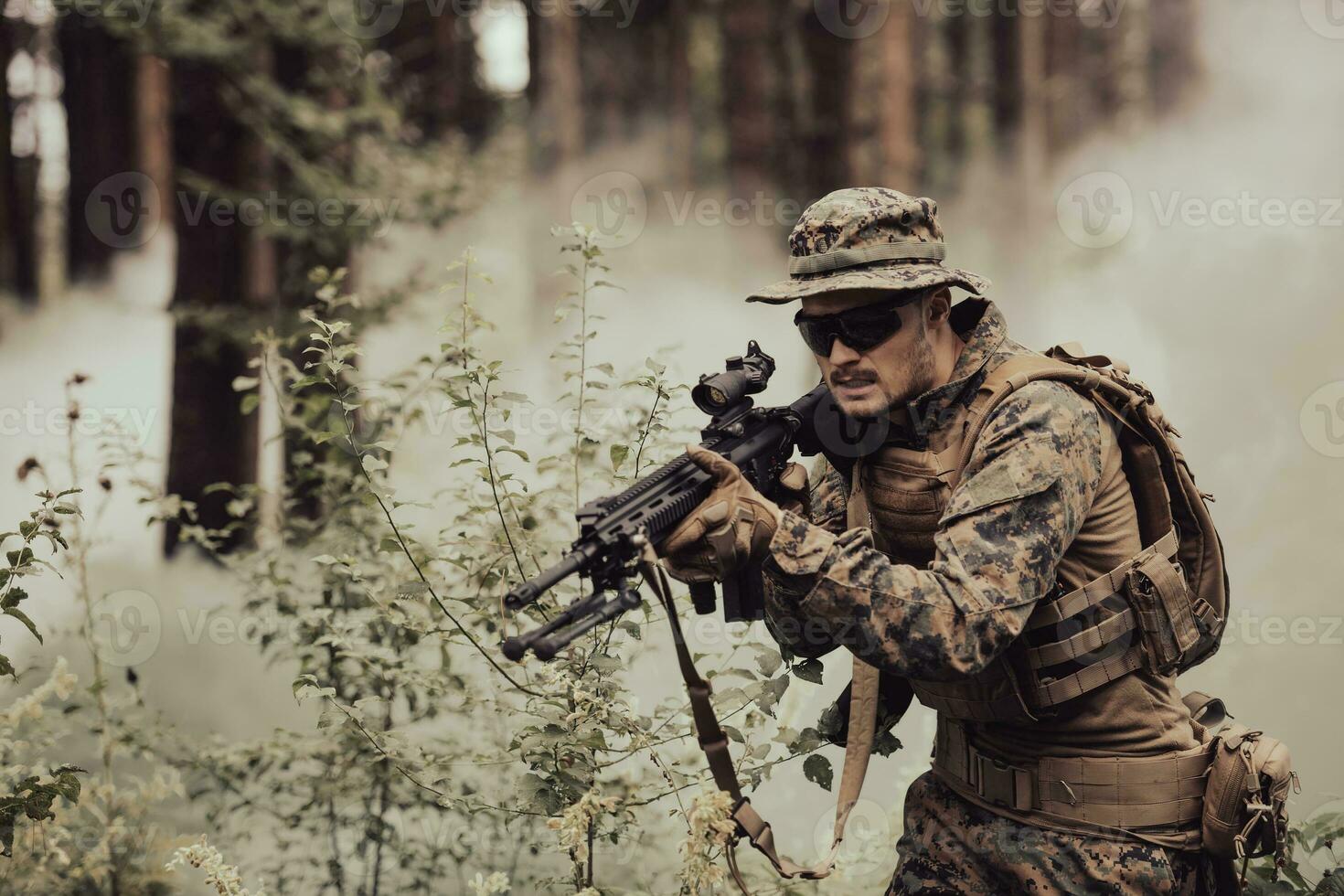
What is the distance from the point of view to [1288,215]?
7.65 meters

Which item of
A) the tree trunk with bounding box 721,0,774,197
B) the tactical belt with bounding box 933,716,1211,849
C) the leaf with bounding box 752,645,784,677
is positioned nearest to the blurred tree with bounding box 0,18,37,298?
the tree trunk with bounding box 721,0,774,197

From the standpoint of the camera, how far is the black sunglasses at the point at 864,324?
2.54 metres

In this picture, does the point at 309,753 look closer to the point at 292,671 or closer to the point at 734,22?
the point at 292,671

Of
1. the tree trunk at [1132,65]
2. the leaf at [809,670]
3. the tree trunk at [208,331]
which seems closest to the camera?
the leaf at [809,670]

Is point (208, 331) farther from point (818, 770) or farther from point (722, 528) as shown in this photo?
point (722, 528)

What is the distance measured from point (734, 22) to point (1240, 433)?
21.2 feet

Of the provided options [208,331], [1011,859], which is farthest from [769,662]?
[208,331]

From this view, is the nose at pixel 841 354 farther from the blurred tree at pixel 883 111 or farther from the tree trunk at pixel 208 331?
the blurred tree at pixel 883 111

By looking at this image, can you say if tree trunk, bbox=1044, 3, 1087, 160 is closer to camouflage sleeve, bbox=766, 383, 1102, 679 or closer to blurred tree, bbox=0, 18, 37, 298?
blurred tree, bbox=0, 18, 37, 298

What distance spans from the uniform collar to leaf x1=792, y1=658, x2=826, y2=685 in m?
0.79

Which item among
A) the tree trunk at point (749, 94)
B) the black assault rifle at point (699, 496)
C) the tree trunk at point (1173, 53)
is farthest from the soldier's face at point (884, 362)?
the tree trunk at point (749, 94)

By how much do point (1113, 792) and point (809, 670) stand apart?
0.91 metres

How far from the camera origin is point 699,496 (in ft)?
7.91

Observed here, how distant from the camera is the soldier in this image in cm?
225
